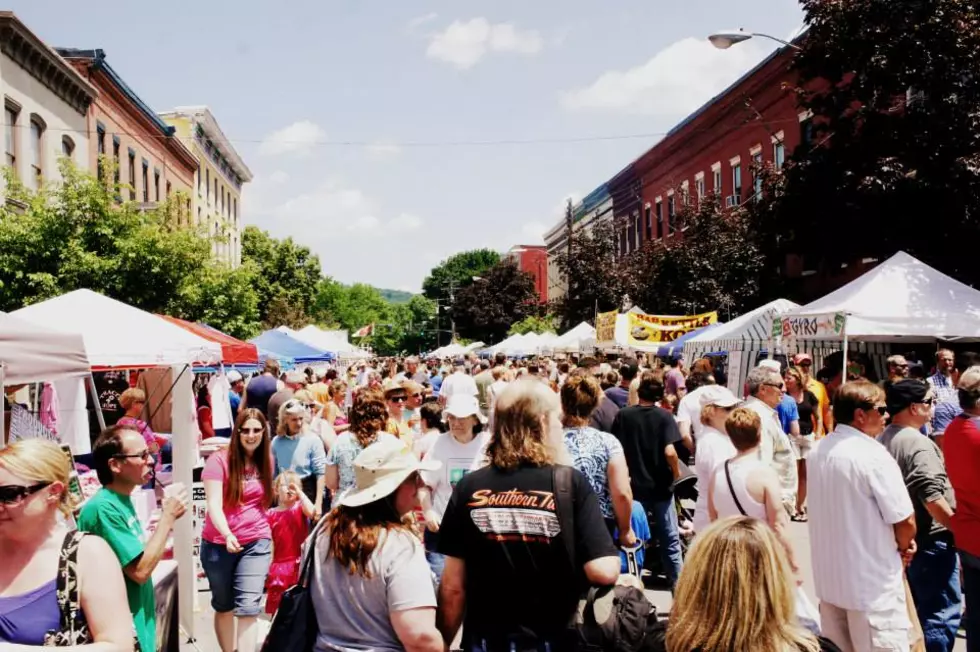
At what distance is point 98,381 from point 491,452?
49.4ft

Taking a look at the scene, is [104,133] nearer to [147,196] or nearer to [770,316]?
[147,196]

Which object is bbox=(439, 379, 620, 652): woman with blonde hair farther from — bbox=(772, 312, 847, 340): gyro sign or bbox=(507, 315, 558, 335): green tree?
bbox=(507, 315, 558, 335): green tree

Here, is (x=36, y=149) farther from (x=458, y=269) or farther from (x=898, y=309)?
(x=458, y=269)

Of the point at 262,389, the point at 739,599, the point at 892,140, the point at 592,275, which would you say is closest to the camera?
the point at 739,599

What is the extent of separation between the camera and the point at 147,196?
37562mm

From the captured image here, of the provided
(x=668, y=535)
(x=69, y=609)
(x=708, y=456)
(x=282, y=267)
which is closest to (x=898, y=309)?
(x=668, y=535)

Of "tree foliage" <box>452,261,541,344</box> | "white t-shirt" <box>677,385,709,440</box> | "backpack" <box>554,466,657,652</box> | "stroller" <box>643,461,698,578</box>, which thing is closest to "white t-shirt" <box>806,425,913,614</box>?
"backpack" <box>554,466,657,652</box>

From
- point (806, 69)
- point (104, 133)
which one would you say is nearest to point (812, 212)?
point (806, 69)

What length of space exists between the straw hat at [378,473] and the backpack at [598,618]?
0.58 meters

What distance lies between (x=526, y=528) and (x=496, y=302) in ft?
243

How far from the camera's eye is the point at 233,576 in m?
5.88

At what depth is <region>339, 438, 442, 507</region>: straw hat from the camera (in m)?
3.37

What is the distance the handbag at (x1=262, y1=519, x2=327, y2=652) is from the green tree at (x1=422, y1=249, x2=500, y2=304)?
373ft

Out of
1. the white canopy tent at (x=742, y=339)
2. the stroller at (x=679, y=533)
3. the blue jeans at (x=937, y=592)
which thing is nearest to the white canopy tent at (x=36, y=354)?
the stroller at (x=679, y=533)
